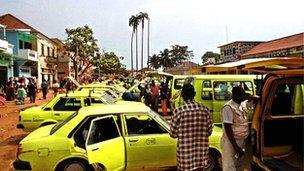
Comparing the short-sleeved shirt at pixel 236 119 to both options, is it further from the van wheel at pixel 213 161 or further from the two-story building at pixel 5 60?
the two-story building at pixel 5 60

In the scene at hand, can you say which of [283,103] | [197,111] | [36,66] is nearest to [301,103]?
[283,103]

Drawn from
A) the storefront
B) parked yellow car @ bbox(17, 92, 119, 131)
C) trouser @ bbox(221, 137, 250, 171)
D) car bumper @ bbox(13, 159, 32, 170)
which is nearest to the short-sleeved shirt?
trouser @ bbox(221, 137, 250, 171)

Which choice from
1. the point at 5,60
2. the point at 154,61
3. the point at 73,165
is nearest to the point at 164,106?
the point at 73,165

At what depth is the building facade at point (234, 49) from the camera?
61509mm

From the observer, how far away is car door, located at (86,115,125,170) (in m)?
6.54

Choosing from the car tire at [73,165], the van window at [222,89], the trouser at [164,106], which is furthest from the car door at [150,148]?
the trouser at [164,106]

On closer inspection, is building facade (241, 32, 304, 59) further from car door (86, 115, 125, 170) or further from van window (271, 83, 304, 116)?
car door (86, 115, 125, 170)

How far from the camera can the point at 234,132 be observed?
19.9 ft

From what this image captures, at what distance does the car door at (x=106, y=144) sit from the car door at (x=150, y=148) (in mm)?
210

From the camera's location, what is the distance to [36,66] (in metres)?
51.1

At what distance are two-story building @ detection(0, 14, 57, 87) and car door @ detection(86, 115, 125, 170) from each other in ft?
117

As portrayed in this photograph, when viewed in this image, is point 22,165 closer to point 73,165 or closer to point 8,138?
point 73,165

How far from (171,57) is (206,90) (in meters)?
102

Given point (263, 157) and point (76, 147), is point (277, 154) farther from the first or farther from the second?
point (76, 147)
